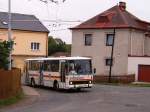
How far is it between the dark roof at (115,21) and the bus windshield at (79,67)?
26655 millimetres

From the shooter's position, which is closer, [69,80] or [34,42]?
[69,80]

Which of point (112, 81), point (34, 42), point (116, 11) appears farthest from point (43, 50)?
point (112, 81)

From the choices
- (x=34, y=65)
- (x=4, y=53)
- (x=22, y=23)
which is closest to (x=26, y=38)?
(x=22, y=23)

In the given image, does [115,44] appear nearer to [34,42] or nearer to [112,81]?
[112,81]

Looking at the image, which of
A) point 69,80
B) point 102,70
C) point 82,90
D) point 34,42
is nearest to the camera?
point 69,80

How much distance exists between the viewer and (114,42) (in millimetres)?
67250

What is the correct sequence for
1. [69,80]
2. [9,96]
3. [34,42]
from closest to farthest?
[9,96] → [69,80] → [34,42]

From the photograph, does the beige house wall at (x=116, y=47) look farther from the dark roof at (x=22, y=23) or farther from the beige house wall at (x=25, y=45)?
the beige house wall at (x=25, y=45)

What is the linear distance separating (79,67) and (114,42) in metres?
28.2

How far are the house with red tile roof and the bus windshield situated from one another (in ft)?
78.1

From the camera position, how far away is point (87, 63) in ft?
131

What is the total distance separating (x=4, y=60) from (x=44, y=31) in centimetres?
5372

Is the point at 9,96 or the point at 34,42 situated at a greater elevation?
the point at 34,42

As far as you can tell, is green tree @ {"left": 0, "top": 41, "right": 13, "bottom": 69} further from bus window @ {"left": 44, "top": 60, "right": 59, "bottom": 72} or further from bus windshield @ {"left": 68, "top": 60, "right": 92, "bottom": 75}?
bus window @ {"left": 44, "top": 60, "right": 59, "bottom": 72}
